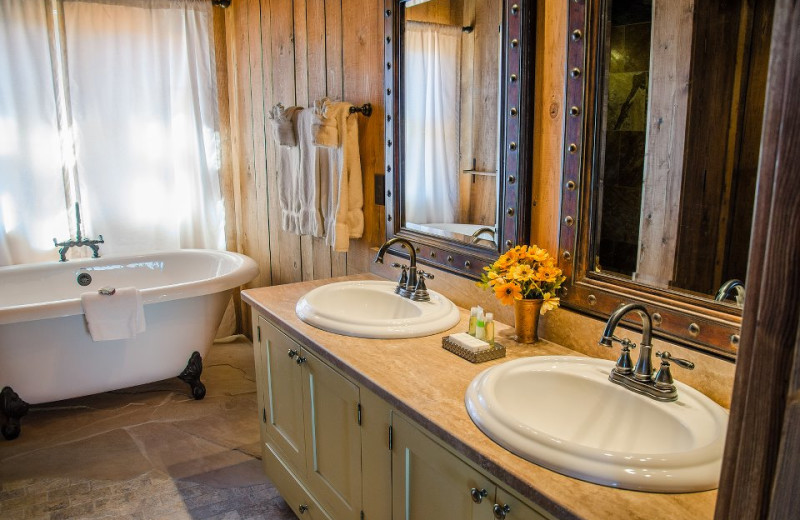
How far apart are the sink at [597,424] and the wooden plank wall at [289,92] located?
3.95 ft

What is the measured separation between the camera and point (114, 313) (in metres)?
2.66

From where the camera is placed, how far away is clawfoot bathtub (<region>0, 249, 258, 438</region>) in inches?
103

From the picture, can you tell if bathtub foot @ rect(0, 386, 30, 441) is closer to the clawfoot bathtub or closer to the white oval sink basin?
the clawfoot bathtub

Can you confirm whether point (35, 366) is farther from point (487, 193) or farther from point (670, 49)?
point (670, 49)

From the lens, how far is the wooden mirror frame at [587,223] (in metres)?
1.29

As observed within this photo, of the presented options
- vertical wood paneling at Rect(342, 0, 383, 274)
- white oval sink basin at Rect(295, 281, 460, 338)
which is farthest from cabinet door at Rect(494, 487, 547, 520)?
vertical wood paneling at Rect(342, 0, 383, 274)

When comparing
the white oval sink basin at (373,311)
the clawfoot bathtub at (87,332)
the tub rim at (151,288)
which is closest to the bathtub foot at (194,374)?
the clawfoot bathtub at (87,332)

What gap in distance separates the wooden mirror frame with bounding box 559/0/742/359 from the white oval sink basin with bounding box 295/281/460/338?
400 millimetres

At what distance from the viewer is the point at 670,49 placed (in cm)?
127

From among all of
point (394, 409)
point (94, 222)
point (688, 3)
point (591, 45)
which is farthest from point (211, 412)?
point (688, 3)

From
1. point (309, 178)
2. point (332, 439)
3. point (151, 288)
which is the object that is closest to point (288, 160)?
point (309, 178)

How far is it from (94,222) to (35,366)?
1090 millimetres

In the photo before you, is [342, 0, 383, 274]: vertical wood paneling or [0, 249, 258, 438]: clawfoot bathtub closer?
[342, 0, 383, 274]: vertical wood paneling

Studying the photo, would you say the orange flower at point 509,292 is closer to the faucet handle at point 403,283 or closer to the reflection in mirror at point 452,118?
the reflection in mirror at point 452,118
